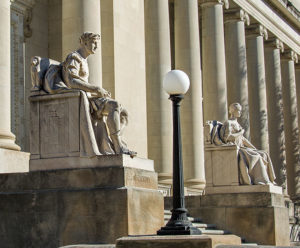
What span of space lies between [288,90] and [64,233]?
35995 millimetres

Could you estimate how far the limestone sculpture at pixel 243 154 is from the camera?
22.7 metres

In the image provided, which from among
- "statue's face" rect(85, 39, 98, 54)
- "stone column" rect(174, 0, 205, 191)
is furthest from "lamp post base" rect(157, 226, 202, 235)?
"stone column" rect(174, 0, 205, 191)

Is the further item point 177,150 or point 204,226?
point 204,226

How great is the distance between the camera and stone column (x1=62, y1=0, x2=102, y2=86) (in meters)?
23.0

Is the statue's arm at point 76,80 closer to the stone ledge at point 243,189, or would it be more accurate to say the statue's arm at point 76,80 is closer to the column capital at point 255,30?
the stone ledge at point 243,189

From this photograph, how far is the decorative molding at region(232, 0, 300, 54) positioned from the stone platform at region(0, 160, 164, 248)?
986 inches

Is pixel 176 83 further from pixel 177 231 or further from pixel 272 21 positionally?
pixel 272 21

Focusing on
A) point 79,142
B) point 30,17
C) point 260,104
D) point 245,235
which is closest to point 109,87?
point 30,17

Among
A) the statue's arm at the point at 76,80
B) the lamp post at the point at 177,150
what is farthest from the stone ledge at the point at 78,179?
the statue's arm at the point at 76,80

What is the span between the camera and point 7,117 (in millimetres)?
19312

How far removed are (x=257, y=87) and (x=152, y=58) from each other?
14093 millimetres

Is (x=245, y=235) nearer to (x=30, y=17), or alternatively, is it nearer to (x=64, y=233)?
(x=64, y=233)

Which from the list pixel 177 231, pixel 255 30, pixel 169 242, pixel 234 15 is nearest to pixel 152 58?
pixel 234 15

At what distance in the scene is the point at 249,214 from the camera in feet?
72.9
